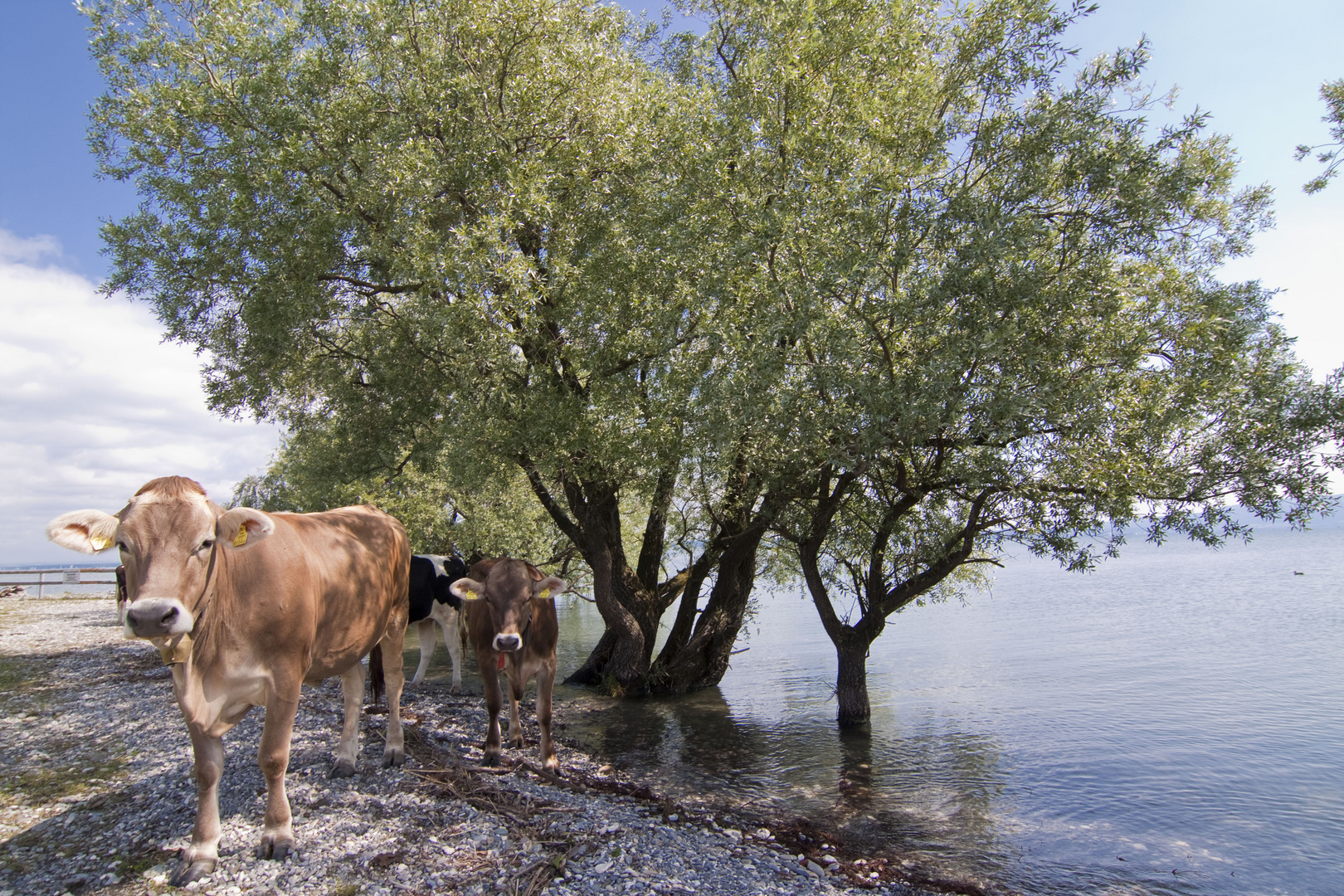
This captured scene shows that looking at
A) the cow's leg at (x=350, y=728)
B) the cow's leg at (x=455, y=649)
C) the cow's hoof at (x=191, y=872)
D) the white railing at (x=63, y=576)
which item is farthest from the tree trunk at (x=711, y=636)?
the white railing at (x=63, y=576)

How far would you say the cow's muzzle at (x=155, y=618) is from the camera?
4070 mm

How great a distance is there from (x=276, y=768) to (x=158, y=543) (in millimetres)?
2010

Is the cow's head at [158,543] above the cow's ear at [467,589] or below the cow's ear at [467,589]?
above

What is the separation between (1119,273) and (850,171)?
3.90 m

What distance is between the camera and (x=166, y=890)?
186 inches

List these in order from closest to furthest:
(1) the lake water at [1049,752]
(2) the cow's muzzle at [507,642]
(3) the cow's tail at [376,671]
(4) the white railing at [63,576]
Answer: (2) the cow's muzzle at [507,642] < (1) the lake water at [1049,752] < (3) the cow's tail at [376,671] < (4) the white railing at [63,576]

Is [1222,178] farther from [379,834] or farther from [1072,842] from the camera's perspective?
[379,834]

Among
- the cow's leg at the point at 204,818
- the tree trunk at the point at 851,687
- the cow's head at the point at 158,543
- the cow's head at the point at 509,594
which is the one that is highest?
the cow's head at the point at 158,543

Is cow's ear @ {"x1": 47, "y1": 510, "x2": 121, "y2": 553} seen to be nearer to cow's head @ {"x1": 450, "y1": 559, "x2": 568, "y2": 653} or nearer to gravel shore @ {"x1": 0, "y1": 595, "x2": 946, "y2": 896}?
gravel shore @ {"x1": 0, "y1": 595, "x2": 946, "y2": 896}

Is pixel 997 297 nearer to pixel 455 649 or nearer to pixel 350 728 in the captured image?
pixel 350 728

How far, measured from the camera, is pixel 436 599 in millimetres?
13242

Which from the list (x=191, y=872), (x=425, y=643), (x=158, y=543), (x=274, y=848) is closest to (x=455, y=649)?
(x=425, y=643)

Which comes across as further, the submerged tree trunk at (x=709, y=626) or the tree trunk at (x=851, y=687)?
the submerged tree trunk at (x=709, y=626)

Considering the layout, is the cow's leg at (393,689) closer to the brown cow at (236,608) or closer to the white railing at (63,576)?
the brown cow at (236,608)
